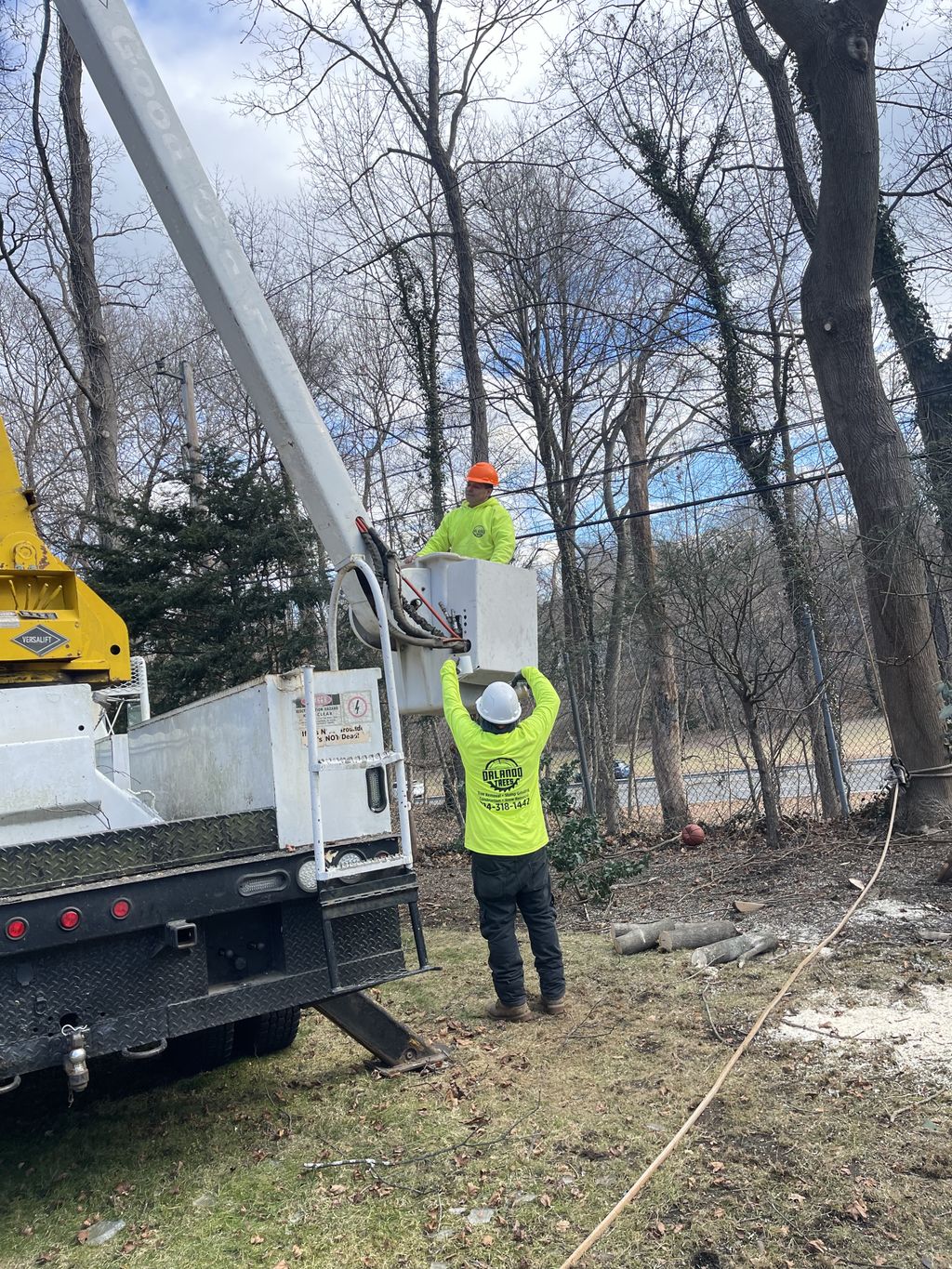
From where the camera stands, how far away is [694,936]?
263 inches

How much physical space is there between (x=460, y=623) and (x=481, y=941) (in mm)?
3697

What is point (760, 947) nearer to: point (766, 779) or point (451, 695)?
point (451, 695)

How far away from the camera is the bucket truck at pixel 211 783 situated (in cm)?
386

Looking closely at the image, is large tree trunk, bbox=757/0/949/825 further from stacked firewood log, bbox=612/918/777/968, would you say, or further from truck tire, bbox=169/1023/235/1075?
truck tire, bbox=169/1023/235/1075

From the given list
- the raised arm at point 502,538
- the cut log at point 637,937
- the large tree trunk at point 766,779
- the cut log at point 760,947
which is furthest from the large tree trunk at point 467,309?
the cut log at point 760,947

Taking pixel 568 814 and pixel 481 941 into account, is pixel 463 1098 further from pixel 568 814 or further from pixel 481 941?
pixel 568 814

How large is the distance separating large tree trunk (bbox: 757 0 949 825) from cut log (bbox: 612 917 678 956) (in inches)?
118

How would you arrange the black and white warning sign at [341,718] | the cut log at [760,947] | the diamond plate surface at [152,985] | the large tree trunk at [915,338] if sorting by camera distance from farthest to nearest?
1. the large tree trunk at [915,338]
2. the cut log at [760,947]
3. the black and white warning sign at [341,718]
4. the diamond plate surface at [152,985]

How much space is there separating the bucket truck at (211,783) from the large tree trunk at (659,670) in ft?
18.6

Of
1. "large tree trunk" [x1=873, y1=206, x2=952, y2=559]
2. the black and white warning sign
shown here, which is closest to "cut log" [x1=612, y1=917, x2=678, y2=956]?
the black and white warning sign

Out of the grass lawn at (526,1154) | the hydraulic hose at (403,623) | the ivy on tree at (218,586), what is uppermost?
the ivy on tree at (218,586)

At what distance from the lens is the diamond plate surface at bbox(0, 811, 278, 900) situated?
3844mm

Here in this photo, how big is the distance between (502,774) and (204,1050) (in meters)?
2.10

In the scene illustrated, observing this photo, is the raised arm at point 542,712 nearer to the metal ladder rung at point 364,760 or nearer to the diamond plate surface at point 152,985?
the metal ladder rung at point 364,760
